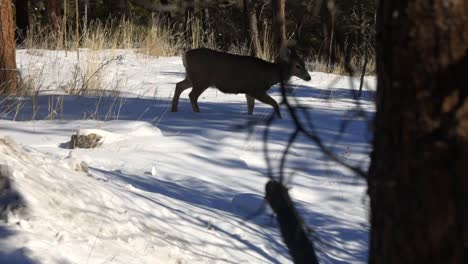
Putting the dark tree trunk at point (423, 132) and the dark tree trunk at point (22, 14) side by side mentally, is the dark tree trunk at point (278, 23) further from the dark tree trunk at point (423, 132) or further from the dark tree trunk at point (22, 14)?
the dark tree trunk at point (22, 14)

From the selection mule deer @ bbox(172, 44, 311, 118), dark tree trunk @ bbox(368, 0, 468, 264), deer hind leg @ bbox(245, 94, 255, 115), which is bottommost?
deer hind leg @ bbox(245, 94, 255, 115)

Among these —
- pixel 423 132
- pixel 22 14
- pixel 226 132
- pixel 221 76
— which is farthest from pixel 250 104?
pixel 22 14

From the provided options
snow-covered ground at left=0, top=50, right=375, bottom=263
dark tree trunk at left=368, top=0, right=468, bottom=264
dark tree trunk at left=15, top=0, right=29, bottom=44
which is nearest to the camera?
dark tree trunk at left=368, top=0, right=468, bottom=264

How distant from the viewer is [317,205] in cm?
495

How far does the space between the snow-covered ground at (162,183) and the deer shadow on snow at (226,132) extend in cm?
1

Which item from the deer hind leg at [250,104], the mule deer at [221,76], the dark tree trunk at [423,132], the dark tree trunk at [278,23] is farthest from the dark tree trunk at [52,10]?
the dark tree trunk at [423,132]

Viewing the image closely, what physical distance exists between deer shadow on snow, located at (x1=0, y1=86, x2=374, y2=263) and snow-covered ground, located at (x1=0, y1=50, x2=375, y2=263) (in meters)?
0.01

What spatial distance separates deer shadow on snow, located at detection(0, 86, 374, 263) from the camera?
169 inches

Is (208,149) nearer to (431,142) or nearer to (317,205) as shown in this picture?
(317,205)

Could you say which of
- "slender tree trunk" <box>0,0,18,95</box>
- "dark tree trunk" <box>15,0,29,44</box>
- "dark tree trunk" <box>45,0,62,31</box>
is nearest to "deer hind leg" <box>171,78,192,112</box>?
"slender tree trunk" <box>0,0,18,95</box>

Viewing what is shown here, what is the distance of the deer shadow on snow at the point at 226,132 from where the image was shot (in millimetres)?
4293

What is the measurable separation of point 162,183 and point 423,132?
3025mm

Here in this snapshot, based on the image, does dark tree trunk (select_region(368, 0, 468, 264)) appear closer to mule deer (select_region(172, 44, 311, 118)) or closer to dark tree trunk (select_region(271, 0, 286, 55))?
dark tree trunk (select_region(271, 0, 286, 55))

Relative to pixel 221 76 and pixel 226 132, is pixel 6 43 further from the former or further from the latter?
pixel 226 132
